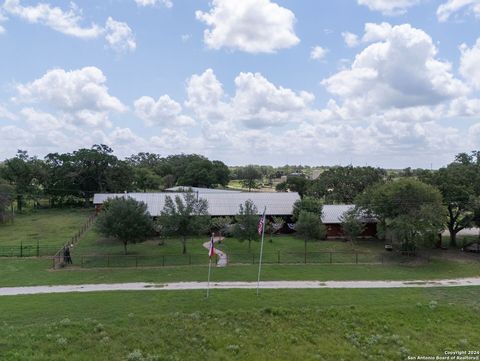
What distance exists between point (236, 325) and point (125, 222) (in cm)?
2026

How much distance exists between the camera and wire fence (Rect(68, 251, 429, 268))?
31.9m

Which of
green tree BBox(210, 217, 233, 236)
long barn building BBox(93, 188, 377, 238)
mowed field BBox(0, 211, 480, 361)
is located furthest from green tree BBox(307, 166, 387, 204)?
mowed field BBox(0, 211, 480, 361)

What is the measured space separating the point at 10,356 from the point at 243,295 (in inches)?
460

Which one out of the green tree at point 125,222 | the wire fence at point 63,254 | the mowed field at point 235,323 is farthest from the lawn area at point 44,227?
the mowed field at point 235,323

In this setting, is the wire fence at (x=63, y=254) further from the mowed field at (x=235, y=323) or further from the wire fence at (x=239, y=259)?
the mowed field at (x=235, y=323)

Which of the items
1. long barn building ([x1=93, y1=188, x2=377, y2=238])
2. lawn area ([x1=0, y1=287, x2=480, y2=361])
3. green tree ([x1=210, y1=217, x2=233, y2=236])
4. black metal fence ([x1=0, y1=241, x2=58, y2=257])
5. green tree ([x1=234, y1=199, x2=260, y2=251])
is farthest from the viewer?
long barn building ([x1=93, y1=188, x2=377, y2=238])

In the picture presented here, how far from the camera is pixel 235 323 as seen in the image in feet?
56.6

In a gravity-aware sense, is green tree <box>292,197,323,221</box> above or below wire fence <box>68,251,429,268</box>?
above

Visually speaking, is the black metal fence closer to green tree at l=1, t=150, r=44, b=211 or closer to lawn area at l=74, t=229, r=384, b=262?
lawn area at l=74, t=229, r=384, b=262

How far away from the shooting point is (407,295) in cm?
2231

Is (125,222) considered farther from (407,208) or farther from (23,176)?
(23,176)

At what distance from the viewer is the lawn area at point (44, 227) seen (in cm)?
4169

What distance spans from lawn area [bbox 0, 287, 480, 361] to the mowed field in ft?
0.14

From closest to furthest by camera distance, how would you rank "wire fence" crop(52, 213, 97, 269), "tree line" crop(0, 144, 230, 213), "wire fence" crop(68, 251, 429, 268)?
1. "wire fence" crop(52, 213, 97, 269)
2. "wire fence" crop(68, 251, 429, 268)
3. "tree line" crop(0, 144, 230, 213)
